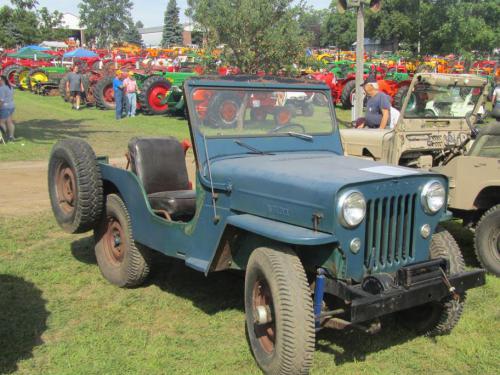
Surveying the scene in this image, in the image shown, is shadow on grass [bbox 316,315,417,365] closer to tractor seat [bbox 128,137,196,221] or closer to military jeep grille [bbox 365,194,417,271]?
military jeep grille [bbox 365,194,417,271]

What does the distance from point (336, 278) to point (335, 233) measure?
0.31 meters

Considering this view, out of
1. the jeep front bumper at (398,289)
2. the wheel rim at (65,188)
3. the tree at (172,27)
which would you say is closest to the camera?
the jeep front bumper at (398,289)

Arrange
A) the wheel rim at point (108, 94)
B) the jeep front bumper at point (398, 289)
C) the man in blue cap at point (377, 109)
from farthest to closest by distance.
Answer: the wheel rim at point (108, 94), the man in blue cap at point (377, 109), the jeep front bumper at point (398, 289)

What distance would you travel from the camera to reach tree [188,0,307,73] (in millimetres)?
14711

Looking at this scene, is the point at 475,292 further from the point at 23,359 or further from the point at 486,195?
the point at 23,359

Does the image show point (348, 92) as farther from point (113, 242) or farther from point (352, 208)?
point (352, 208)

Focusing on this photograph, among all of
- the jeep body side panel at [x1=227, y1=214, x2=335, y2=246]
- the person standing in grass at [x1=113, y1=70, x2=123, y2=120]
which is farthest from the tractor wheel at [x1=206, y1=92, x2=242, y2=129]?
the person standing in grass at [x1=113, y1=70, x2=123, y2=120]

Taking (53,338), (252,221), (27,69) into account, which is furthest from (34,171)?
(27,69)

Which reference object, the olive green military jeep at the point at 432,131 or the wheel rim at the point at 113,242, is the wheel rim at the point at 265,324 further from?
the olive green military jeep at the point at 432,131

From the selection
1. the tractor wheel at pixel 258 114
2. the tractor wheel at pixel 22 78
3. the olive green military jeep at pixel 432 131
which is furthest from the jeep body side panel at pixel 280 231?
the tractor wheel at pixel 22 78

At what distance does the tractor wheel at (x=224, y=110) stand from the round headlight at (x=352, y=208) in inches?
55.8

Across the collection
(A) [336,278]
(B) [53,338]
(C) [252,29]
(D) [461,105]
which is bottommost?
(B) [53,338]

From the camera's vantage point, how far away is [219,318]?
4270mm

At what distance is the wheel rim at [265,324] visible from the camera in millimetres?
3414
